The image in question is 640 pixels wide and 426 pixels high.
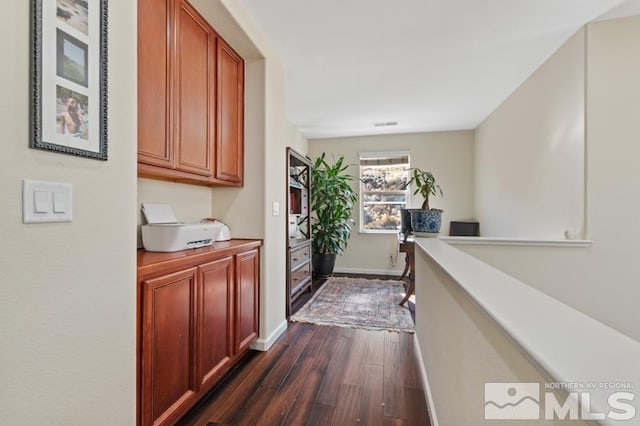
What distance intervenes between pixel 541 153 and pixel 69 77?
3537mm

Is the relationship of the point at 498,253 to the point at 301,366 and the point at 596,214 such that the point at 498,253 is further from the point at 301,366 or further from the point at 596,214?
the point at 301,366

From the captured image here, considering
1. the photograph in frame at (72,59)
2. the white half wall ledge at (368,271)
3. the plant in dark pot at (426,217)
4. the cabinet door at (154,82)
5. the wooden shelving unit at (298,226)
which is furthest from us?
the white half wall ledge at (368,271)

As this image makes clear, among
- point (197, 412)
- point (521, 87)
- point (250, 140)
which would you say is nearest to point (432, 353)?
point (197, 412)

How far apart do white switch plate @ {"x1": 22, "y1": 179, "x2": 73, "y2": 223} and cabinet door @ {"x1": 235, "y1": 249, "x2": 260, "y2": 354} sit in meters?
1.19

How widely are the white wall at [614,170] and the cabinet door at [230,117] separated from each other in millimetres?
2717

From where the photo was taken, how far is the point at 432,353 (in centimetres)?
163

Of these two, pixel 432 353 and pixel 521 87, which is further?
pixel 521 87

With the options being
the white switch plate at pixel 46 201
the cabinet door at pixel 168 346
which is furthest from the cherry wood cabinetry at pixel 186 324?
the white switch plate at pixel 46 201

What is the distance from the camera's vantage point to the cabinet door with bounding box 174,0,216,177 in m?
1.69

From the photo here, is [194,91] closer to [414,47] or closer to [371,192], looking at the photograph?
[414,47]

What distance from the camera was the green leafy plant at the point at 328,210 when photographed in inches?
170

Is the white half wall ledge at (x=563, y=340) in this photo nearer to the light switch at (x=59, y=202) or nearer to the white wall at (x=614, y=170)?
the light switch at (x=59, y=202)

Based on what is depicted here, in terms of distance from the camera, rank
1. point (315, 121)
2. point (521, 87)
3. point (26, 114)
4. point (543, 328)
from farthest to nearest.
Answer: point (315, 121)
point (521, 87)
point (26, 114)
point (543, 328)

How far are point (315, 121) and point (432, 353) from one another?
3.61 metres
